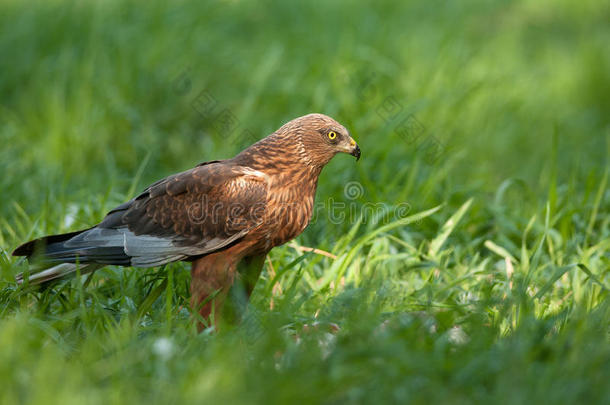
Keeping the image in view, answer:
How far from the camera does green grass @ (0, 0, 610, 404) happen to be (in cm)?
260

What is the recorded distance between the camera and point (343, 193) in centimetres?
483

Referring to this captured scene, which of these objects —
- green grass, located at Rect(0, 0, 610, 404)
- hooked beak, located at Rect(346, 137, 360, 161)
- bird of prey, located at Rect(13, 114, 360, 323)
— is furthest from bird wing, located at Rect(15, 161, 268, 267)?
hooked beak, located at Rect(346, 137, 360, 161)

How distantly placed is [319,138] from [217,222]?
0.64 m

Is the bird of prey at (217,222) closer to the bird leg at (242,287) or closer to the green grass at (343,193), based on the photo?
the bird leg at (242,287)

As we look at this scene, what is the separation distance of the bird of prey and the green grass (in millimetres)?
167

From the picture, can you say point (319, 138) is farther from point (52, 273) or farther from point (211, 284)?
point (52, 273)

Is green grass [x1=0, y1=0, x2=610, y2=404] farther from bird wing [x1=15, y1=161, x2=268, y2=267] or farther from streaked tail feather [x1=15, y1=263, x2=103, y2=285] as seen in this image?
bird wing [x1=15, y1=161, x2=268, y2=267]

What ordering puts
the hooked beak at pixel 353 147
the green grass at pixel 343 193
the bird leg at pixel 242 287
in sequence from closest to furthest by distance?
the green grass at pixel 343 193
the bird leg at pixel 242 287
the hooked beak at pixel 353 147

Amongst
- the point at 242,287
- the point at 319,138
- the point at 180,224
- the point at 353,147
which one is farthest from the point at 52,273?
the point at 353,147

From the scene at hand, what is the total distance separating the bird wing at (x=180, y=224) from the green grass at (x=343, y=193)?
0.21 meters

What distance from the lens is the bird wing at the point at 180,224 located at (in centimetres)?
334

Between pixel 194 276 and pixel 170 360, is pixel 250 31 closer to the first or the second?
pixel 194 276

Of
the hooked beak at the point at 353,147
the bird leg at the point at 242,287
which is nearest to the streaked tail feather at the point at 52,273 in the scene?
the bird leg at the point at 242,287

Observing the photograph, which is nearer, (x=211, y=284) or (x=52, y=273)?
(x=211, y=284)
